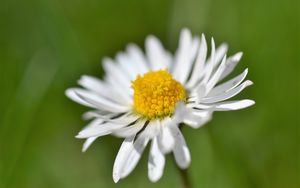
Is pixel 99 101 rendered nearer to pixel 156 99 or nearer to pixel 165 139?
pixel 156 99

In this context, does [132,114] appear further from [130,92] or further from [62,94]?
[62,94]

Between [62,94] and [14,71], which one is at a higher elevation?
[14,71]

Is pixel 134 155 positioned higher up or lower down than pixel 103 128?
lower down

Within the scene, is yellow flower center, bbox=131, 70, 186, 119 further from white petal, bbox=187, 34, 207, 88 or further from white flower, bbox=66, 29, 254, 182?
white petal, bbox=187, 34, 207, 88

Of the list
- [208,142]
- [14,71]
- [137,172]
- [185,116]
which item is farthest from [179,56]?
[14,71]

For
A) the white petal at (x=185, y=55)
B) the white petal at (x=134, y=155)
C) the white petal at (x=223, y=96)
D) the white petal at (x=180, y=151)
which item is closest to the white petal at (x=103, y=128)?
the white petal at (x=134, y=155)

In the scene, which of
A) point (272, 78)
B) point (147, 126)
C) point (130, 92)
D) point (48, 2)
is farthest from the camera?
point (48, 2)

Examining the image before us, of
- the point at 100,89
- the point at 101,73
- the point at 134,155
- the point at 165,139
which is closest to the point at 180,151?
the point at 165,139
